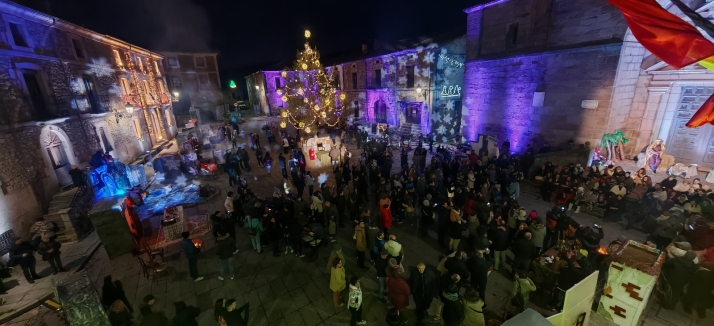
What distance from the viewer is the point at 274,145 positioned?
76.0 ft

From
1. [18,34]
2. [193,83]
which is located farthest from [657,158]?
[193,83]

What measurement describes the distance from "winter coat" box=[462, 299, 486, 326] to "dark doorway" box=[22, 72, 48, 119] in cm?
1785

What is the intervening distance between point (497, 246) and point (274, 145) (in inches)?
760

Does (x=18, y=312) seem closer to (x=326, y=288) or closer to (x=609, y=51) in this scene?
(x=326, y=288)

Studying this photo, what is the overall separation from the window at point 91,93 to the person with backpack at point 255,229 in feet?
52.8

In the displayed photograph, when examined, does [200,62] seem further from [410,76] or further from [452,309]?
[452,309]

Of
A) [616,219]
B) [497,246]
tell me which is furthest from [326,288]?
[616,219]

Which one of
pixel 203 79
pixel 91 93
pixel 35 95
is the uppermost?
pixel 203 79

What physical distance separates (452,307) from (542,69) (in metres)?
15.1

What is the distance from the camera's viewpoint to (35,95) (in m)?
12.9

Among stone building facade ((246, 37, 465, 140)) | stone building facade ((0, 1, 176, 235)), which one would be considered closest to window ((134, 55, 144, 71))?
stone building facade ((0, 1, 176, 235))

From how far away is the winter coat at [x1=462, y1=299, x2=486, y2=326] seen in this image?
4.93 meters

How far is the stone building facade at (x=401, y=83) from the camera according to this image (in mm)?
22672

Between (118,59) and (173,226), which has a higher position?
(118,59)
